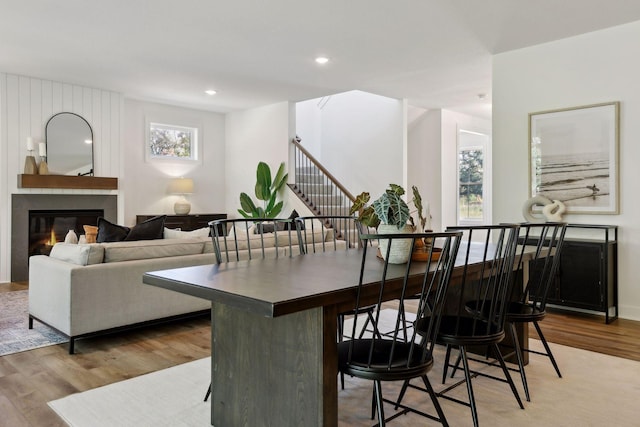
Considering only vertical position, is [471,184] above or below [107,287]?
above

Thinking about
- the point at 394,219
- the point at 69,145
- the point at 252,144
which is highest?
the point at 252,144

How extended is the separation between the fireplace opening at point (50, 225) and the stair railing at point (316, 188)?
3268 millimetres

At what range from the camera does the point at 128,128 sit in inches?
304

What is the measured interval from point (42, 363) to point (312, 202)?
5.25 meters

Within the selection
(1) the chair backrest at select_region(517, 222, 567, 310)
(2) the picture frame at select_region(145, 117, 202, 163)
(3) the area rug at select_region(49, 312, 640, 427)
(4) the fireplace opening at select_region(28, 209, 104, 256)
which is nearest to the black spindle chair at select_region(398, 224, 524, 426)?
(3) the area rug at select_region(49, 312, 640, 427)

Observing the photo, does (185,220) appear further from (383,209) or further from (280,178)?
(383,209)

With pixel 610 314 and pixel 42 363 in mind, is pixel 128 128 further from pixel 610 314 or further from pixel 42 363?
pixel 610 314

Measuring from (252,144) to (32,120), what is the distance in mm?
3390

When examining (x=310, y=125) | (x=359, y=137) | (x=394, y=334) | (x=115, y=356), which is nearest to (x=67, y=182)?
(x=115, y=356)

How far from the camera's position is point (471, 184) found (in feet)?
31.0

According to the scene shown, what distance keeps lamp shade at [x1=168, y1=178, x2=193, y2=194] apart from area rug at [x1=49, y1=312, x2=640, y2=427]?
5.37 m

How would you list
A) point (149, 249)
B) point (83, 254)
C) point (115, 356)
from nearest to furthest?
point (115, 356) → point (83, 254) → point (149, 249)

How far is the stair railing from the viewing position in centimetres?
776

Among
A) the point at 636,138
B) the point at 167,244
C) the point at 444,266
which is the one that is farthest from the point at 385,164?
the point at 444,266
